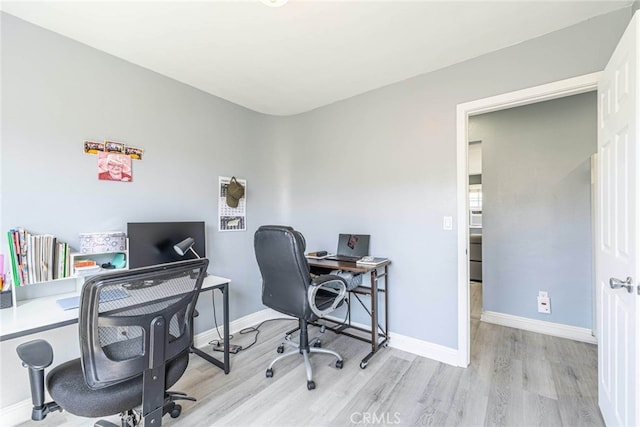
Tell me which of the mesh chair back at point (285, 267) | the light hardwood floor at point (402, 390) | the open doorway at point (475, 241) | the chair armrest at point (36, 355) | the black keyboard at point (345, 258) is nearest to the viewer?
the chair armrest at point (36, 355)

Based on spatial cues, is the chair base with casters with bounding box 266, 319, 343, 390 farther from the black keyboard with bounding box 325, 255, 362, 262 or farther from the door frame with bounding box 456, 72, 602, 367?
the door frame with bounding box 456, 72, 602, 367

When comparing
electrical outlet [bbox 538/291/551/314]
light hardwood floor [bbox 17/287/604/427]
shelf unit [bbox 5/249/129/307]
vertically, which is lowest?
light hardwood floor [bbox 17/287/604/427]

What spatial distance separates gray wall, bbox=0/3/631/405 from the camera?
178cm

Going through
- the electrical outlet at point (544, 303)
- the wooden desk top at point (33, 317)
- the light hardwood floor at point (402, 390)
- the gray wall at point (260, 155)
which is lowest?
the light hardwood floor at point (402, 390)

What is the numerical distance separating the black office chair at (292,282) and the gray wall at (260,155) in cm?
81

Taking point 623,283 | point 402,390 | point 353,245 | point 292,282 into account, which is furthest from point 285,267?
point 623,283

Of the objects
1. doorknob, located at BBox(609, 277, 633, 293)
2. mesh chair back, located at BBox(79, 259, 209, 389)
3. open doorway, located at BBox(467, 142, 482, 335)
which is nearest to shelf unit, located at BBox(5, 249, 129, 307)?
mesh chair back, located at BBox(79, 259, 209, 389)

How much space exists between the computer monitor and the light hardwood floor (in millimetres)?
936

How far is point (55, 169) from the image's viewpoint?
186cm

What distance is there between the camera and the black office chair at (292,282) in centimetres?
197

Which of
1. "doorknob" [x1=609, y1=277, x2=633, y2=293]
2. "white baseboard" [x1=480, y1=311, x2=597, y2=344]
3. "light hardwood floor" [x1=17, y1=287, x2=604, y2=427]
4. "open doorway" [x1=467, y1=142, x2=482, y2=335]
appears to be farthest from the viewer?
"open doorway" [x1=467, y1=142, x2=482, y2=335]

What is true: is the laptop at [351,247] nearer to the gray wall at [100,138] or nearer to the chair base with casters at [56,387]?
the gray wall at [100,138]

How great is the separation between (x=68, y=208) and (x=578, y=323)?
14.5 ft

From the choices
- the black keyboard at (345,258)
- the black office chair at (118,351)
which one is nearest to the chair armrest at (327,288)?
the black keyboard at (345,258)
